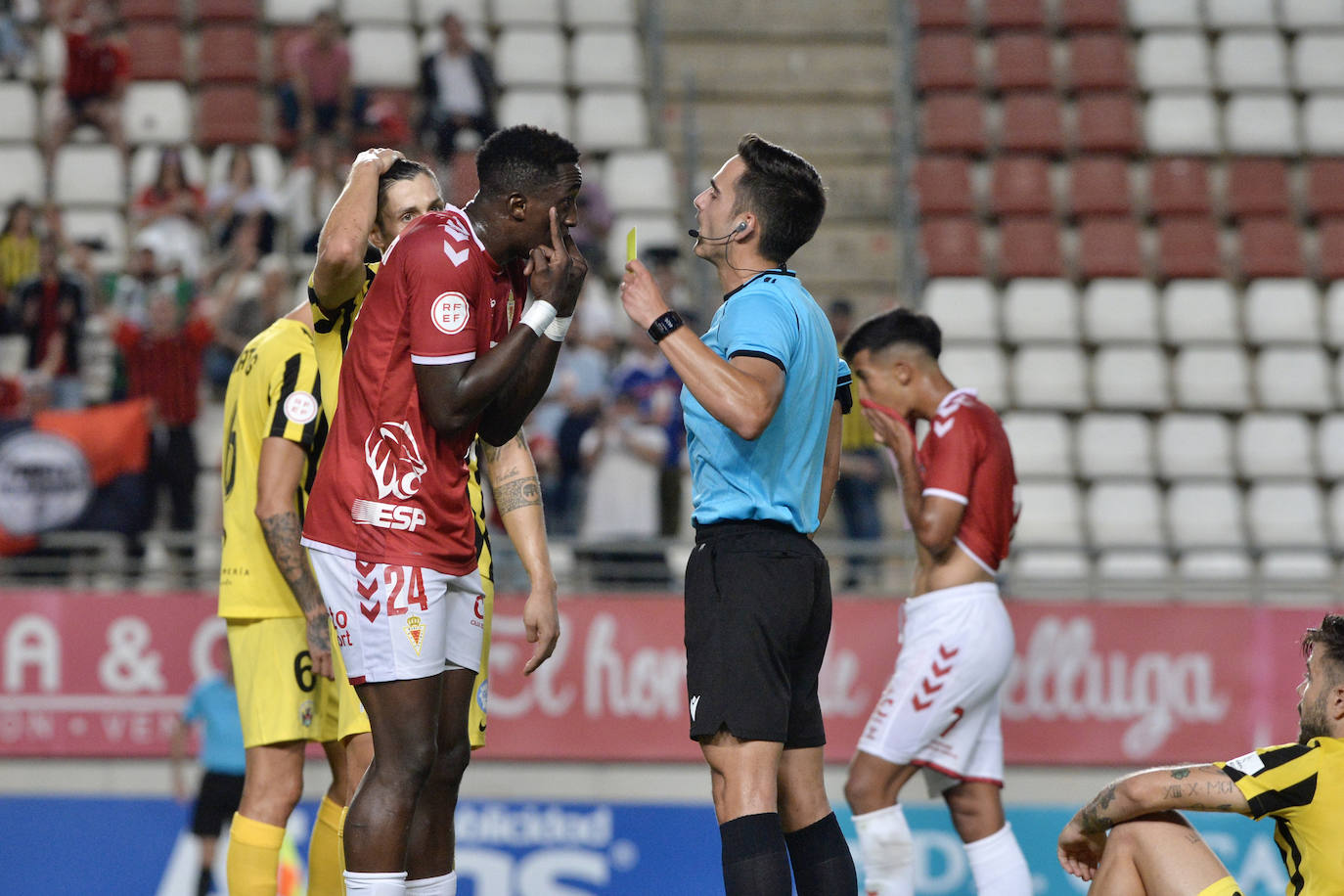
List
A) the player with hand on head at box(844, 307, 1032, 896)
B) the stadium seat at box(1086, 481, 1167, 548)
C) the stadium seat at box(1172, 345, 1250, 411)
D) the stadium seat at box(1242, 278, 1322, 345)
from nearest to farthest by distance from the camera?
1. the player with hand on head at box(844, 307, 1032, 896)
2. the stadium seat at box(1086, 481, 1167, 548)
3. the stadium seat at box(1172, 345, 1250, 411)
4. the stadium seat at box(1242, 278, 1322, 345)

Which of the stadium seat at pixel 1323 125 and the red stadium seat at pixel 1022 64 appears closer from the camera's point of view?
the stadium seat at pixel 1323 125

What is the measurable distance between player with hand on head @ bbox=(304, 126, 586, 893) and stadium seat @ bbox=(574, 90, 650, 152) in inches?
380

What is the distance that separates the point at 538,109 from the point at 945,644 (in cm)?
876

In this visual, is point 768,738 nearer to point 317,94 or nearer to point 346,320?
point 346,320

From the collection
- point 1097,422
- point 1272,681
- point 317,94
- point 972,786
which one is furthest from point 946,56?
point 972,786

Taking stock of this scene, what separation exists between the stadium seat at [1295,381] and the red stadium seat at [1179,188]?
6.00ft

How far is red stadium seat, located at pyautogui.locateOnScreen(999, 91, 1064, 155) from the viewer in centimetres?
1441

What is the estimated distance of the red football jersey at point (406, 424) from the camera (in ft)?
13.4

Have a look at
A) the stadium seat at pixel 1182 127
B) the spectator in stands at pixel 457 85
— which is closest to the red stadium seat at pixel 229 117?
the spectator in stands at pixel 457 85

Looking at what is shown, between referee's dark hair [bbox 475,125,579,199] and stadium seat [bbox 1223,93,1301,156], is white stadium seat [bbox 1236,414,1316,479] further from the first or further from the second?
referee's dark hair [bbox 475,125,579,199]

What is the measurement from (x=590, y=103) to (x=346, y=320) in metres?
9.09

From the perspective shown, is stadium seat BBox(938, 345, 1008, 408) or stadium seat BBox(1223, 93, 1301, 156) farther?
stadium seat BBox(1223, 93, 1301, 156)

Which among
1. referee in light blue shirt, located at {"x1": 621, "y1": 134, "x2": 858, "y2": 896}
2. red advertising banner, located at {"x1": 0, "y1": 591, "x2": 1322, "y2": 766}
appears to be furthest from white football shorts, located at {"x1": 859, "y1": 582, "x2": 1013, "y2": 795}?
red advertising banner, located at {"x1": 0, "y1": 591, "x2": 1322, "y2": 766}

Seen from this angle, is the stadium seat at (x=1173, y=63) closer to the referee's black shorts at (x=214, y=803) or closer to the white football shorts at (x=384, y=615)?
the referee's black shorts at (x=214, y=803)
